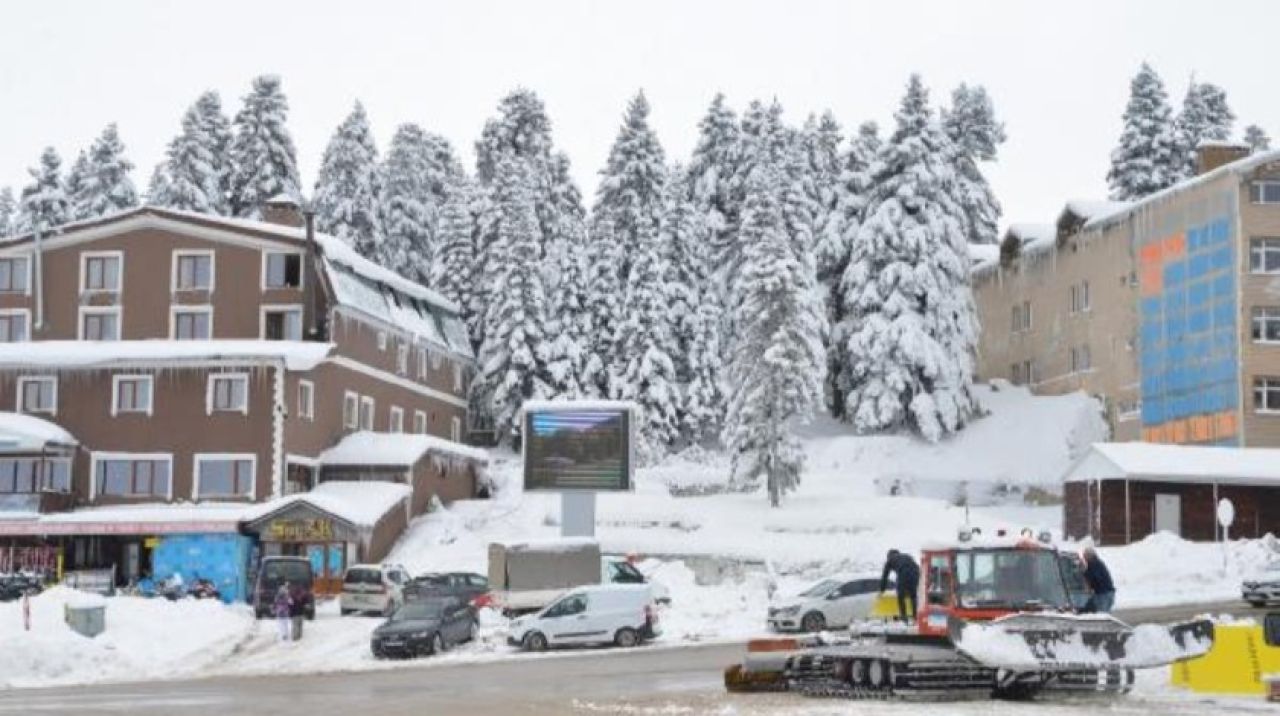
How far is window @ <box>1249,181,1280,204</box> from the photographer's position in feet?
209

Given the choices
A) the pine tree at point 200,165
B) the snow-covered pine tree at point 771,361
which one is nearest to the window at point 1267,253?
the snow-covered pine tree at point 771,361

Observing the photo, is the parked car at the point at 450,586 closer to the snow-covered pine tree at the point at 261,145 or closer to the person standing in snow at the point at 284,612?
the person standing in snow at the point at 284,612

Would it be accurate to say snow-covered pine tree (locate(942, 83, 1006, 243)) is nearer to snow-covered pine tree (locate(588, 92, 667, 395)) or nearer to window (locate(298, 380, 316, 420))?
snow-covered pine tree (locate(588, 92, 667, 395))

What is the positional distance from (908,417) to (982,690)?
4957 cm

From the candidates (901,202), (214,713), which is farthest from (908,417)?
(214,713)

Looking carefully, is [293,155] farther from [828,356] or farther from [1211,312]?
[1211,312]

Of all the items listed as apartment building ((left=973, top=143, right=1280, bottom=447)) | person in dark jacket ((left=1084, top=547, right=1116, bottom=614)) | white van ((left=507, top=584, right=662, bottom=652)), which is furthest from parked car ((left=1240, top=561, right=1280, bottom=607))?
apartment building ((left=973, top=143, right=1280, bottom=447))

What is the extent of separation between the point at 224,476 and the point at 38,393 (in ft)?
27.2

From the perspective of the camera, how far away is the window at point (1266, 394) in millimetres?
63500

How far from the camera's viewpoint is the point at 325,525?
59.2 m

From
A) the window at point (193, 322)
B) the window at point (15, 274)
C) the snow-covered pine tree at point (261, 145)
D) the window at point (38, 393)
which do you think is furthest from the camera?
the snow-covered pine tree at point (261, 145)

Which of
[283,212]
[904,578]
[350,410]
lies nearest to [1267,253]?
[350,410]

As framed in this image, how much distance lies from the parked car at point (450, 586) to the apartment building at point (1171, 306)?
30.5 metres

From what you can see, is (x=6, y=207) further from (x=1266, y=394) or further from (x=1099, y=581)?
(x=1099, y=581)
